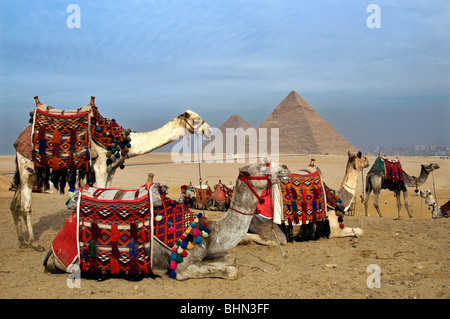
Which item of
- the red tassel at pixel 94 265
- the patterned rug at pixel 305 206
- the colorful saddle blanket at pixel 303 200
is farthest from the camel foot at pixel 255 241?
the red tassel at pixel 94 265

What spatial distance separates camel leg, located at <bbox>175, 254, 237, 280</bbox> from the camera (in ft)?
15.7

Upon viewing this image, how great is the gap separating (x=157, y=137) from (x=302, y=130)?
14363 cm

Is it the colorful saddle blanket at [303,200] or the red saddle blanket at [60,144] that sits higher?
the red saddle blanket at [60,144]

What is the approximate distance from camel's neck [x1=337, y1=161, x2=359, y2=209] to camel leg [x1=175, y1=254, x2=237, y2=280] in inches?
141

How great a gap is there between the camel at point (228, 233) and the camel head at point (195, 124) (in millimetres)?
2373

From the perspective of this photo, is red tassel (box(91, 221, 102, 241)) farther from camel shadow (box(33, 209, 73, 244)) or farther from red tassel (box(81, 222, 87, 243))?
camel shadow (box(33, 209, 73, 244))

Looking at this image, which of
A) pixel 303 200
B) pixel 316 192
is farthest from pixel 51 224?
pixel 316 192

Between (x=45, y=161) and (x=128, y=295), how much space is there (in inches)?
127

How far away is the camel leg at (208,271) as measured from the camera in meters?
4.80

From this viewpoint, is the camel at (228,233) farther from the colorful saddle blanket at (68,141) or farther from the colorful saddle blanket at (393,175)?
the colorful saddle blanket at (393,175)

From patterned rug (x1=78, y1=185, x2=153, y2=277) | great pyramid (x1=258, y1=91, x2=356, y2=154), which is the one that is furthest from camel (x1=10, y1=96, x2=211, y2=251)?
great pyramid (x1=258, y1=91, x2=356, y2=154)

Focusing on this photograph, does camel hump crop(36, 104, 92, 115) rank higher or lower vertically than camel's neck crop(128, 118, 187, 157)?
higher

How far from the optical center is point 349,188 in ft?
25.7
